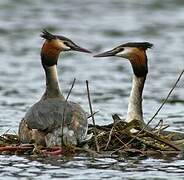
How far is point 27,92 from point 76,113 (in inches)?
290

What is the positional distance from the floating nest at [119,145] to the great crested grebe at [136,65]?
43 cm

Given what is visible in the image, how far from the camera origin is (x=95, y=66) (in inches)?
937

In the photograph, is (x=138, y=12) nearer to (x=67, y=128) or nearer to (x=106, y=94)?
(x=106, y=94)

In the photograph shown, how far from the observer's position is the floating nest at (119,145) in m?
12.5

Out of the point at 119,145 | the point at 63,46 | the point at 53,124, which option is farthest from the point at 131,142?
the point at 63,46

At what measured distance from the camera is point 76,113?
12.6 meters

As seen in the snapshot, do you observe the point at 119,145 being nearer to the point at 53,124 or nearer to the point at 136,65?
the point at 53,124

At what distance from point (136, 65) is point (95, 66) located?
33.3 ft

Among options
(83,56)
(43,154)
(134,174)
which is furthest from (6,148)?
(83,56)

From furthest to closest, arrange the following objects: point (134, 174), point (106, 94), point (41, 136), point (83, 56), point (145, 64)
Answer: point (83, 56), point (106, 94), point (145, 64), point (41, 136), point (134, 174)

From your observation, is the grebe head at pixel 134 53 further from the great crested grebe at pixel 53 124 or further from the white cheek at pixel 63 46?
the great crested grebe at pixel 53 124

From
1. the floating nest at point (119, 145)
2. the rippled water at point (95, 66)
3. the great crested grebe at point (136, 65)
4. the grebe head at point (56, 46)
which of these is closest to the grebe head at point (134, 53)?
the great crested grebe at point (136, 65)

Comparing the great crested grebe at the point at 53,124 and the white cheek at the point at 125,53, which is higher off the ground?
the white cheek at the point at 125,53

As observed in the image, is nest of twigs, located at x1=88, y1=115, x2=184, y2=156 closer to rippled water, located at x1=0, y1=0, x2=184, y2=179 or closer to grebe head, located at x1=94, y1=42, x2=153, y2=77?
rippled water, located at x1=0, y1=0, x2=184, y2=179
